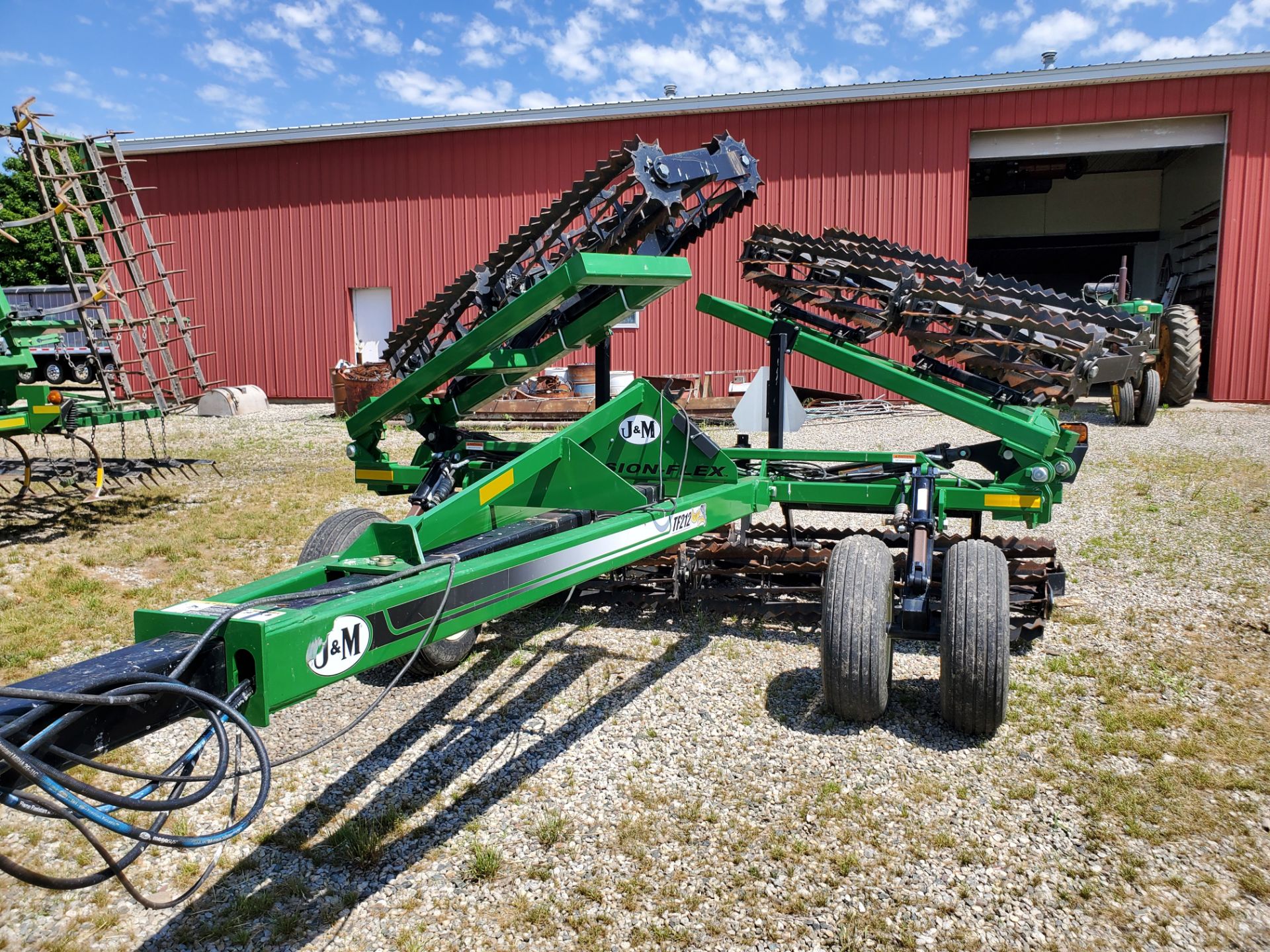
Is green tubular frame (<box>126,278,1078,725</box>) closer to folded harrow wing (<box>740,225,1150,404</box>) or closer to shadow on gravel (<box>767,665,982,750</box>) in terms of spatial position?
folded harrow wing (<box>740,225,1150,404</box>)

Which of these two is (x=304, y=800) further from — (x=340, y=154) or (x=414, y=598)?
(x=340, y=154)

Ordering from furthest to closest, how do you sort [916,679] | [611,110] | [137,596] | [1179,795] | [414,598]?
[611,110] → [137,596] → [916,679] → [1179,795] → [414,598]

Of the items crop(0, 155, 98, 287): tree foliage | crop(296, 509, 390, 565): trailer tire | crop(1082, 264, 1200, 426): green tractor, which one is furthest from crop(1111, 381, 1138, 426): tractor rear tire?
crop(0, 155, 98, 287): tree foliage

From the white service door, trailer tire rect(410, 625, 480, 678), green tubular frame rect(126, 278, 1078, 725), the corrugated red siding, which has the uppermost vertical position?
the corrugated red siding

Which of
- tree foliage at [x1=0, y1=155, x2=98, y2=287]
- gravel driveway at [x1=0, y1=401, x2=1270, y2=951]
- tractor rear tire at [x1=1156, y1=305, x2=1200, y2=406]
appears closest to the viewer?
gravel driveway at [x1=0, y1=401, x2=1270, y2=951]

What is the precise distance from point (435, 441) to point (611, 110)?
47.3 feet

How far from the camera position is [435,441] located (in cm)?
555

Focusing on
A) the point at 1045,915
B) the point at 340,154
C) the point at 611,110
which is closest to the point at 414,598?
the point at 1045,915

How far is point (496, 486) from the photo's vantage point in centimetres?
377

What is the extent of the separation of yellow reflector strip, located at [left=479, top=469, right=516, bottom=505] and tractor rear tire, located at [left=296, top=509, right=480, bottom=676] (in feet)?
3.05

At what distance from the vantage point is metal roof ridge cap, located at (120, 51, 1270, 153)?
53.0ft

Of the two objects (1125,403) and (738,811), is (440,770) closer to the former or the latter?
(738,811)

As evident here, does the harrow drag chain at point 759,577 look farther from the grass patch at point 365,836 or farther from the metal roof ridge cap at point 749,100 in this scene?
the metal roof ridge cap at point 749,100

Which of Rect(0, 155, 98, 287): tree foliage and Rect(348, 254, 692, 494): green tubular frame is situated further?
Rect(0, 155, 98, 287): tree foliage
